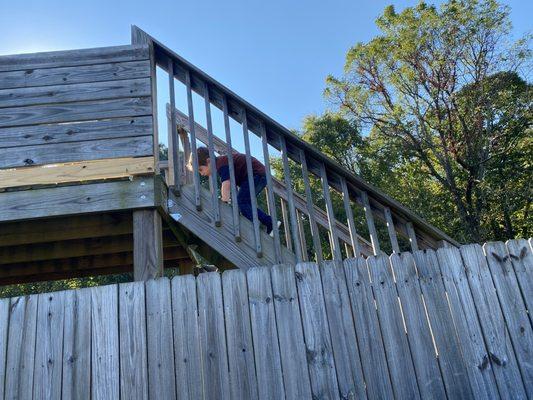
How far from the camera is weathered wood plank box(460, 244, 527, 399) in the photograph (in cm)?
228

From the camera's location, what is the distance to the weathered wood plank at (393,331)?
2.25 meters

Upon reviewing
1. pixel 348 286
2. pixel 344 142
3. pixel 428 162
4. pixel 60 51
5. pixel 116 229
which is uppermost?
pixel 344 142

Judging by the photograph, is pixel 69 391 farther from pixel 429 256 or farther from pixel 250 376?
pixel 429 256

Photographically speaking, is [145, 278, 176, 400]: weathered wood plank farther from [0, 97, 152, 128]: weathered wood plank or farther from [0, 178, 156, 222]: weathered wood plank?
[0, 97, 152, 128]: weathered wood plank

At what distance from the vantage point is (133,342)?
2.29m

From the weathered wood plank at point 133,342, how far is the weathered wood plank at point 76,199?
3.85 feet

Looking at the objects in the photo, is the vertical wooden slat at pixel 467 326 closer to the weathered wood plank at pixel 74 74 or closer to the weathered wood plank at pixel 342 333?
the weathered wood plank at pixel 342 333

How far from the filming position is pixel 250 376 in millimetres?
2230

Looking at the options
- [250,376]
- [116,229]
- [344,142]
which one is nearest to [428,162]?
[344,142]

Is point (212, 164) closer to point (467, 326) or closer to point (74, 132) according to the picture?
point (74, 132)

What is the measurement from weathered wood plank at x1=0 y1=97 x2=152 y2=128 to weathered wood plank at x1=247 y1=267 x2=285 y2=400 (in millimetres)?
2039

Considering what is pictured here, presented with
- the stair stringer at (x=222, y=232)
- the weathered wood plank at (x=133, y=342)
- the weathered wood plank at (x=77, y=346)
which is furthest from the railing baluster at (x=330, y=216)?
the weathered wood plank at (x=77, y=346)

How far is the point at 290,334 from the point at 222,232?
1321 mm

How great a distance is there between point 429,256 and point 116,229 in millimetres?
2782
